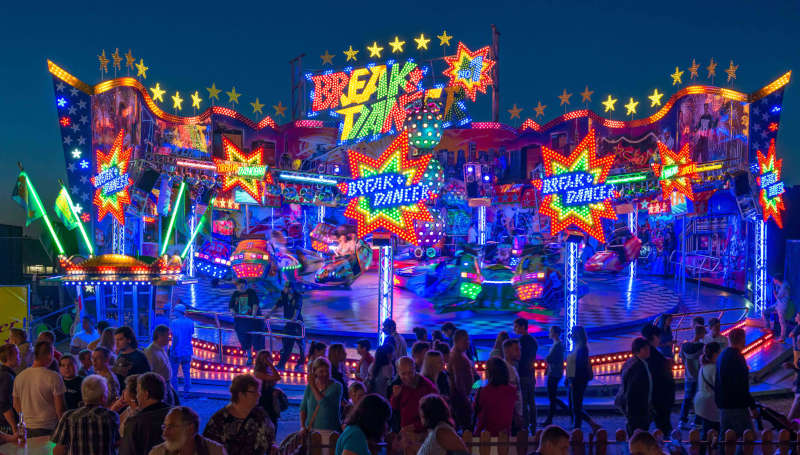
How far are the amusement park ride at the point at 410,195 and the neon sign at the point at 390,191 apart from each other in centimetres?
3

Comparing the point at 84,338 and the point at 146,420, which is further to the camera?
the point at 84,338

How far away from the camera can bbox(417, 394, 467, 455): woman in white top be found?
13.4 ft

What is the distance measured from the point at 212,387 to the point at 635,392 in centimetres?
709

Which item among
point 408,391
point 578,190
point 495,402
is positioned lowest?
point 495,402

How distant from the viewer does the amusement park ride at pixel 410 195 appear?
1146 centimetres

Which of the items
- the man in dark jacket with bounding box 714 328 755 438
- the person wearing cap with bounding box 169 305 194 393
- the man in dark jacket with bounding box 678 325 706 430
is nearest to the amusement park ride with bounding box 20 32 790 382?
the person wearing cap with bounding box 169 305 194 393

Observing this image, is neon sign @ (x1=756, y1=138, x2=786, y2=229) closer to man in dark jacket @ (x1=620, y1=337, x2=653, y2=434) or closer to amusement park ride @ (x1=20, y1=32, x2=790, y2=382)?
amusement park ride @ (x1=20, y1=32, x2=790, y2=382)

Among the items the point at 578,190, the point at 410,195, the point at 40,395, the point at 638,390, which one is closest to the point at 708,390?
the point at 638,390

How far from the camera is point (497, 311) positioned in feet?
58.2

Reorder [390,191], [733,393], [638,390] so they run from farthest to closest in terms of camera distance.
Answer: [390,191], [638,390], [733,393]

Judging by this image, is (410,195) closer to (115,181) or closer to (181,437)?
(115,181)

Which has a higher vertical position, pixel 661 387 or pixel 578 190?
pixel 578 190

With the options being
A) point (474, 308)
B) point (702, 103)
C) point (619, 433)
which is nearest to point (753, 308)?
point (474, 308)

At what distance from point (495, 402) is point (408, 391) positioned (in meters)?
0.79
